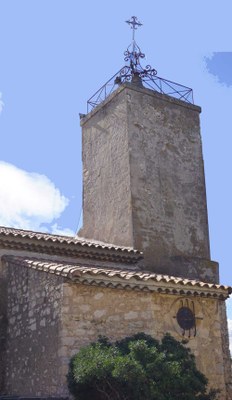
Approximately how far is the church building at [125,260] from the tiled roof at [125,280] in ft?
0.07

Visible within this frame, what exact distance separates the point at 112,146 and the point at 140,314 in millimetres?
7057

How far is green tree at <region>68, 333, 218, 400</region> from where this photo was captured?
9078 mm

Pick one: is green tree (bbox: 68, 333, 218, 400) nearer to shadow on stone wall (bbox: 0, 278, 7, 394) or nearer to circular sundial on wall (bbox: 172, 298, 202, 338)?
circular sundial on wall (bbox: 172, 298, 202, 338)

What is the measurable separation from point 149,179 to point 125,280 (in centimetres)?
588

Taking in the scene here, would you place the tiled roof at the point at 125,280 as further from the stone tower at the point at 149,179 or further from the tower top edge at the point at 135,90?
the tower top edge at the point at 135,90

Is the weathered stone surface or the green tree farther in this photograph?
the weathered stone surface

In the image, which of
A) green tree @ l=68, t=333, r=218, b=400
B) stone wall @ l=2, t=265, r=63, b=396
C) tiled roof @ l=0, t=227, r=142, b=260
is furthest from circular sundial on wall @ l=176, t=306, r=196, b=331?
tiled roof @ l=0, t=227, r=142, b=260

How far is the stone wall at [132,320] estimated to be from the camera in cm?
1023

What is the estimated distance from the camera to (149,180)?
1617cm

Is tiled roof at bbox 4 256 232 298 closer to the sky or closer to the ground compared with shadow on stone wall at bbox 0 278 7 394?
closer to the sky

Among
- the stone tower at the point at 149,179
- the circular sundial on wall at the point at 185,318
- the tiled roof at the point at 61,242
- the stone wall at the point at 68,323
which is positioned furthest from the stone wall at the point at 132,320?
the stone tower at the point at 149,179

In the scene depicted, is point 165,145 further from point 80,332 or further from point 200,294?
point 80,332

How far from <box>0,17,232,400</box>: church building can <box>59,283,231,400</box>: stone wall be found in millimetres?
19

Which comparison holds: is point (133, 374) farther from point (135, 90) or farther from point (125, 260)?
point (135, 90)
